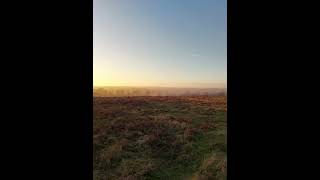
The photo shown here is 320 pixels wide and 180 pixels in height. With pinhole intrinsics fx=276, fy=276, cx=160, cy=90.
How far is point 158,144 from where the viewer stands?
9.66m

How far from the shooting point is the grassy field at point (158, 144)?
8047mm

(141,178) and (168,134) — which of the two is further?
(168,134)

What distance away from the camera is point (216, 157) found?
8086 millimetres

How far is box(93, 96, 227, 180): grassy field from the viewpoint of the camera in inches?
317

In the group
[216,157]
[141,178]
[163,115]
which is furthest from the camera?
[163,115]

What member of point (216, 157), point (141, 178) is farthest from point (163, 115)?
point (141, 178)
